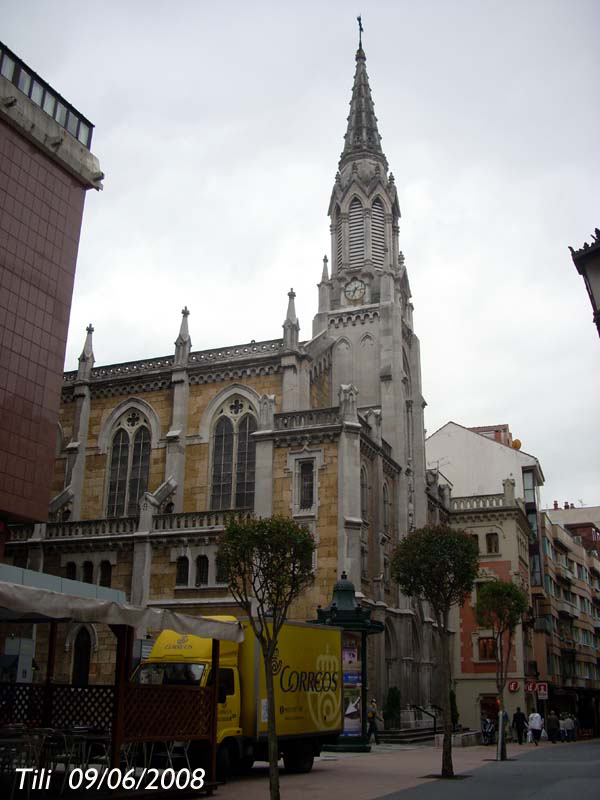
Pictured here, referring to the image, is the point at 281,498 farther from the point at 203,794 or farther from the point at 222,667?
the point at 203,794

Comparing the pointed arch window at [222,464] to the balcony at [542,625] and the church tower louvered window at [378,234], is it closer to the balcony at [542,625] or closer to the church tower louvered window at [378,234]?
the church tower louvered window at [378,234]

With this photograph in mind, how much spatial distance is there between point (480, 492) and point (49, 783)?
5056 cm

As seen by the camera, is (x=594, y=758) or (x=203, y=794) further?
(x=594, y=758)

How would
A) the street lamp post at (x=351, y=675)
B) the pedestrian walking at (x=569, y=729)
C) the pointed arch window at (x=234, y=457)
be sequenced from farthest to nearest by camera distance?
the pedestrian walking at (x=569, y=729) → the pointed arch window at (x=234, y=457) → the street lamp post at (x=351, y=675)

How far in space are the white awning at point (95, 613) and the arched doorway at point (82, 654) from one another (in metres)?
23.5

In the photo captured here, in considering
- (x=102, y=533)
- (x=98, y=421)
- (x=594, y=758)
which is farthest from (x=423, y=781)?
(x=98, y=421)

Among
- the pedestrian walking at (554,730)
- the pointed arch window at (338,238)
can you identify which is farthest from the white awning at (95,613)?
the pointed arch window at (338,238)

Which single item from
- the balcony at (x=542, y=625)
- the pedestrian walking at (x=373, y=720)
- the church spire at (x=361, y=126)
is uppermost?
the church spire at (x=361, y=126)

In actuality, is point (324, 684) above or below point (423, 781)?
above

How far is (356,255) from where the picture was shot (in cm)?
4953

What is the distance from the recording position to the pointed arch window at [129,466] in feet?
144

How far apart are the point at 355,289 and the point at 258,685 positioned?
32.7 m

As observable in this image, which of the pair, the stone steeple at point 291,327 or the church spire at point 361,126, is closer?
the stone steeple at point 291,327

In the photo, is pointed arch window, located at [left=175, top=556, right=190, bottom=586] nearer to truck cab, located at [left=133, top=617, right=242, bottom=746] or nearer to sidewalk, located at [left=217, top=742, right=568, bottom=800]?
sidewalk, located at [left=217, top=742, right=568, bottom=800]
